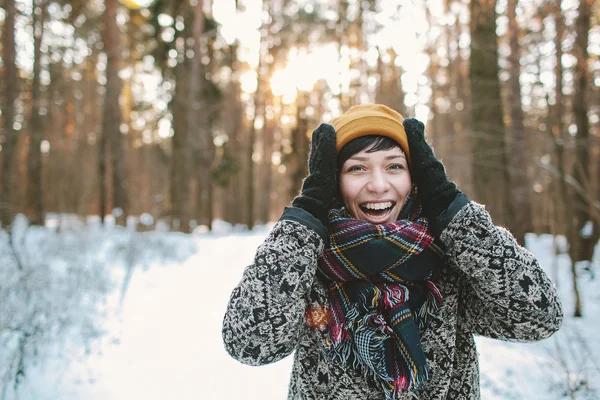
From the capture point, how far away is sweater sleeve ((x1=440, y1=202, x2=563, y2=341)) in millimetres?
1120

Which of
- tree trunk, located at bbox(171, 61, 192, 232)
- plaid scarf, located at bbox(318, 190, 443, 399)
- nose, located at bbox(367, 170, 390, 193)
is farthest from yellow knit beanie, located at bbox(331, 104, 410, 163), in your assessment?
tree trunk, located at bbox(171, 61, 192, 232)

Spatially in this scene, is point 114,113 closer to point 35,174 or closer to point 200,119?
point 35,174

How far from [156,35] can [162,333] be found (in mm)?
11193

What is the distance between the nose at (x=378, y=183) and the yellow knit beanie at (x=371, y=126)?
0.45 feet

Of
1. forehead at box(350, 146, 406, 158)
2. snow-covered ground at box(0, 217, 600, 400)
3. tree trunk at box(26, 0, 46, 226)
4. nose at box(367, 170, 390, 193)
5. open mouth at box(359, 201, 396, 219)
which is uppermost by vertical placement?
tree trunk at box(26, 0, 46, 226)

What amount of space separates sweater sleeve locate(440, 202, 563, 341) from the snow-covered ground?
2012 millimetres

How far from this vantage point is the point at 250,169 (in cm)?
1389

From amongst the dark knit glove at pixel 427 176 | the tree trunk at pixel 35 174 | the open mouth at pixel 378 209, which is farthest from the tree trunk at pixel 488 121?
the tree trunk at pixel 35 174

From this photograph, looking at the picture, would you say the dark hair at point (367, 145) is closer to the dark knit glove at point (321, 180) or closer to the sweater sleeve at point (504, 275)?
the dark knit glove at point (321, 180)

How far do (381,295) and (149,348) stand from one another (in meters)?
3.20

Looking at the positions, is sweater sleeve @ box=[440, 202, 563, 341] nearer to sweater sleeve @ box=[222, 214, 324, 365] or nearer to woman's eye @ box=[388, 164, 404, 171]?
woman's eye @ box=[388, 164, 404, 171]

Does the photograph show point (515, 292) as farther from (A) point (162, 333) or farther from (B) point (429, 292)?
(A) point (162, 333)

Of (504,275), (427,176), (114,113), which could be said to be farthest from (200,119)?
(504,275)

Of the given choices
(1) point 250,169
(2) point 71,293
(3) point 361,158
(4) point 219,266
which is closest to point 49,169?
(1) point 250,169
